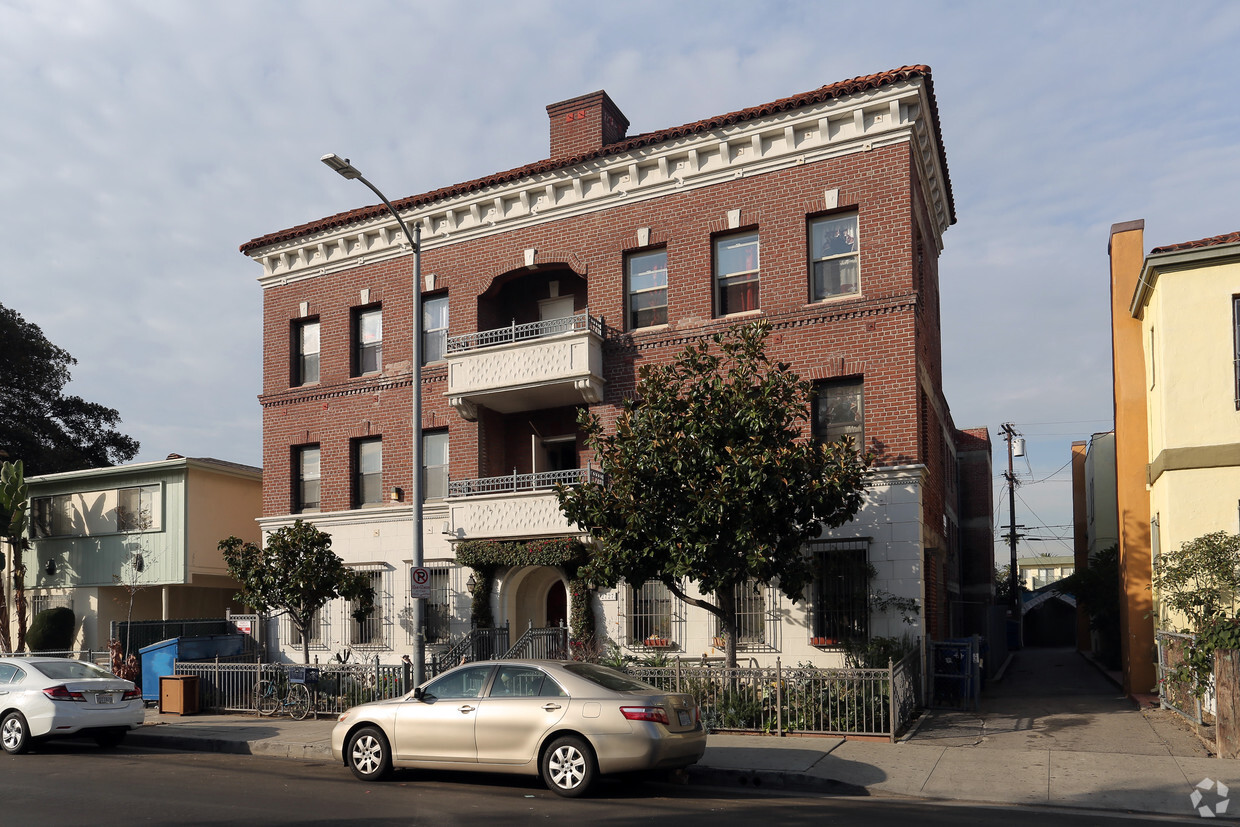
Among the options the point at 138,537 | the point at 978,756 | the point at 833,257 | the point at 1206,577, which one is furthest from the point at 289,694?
the point at 1206,577

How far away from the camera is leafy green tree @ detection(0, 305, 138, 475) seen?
42062 mm

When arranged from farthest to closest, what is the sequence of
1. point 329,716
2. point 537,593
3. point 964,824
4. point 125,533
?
point 125,533, point 537,593, point 329,716, point 964,824

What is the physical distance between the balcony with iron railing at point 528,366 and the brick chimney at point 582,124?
13.0ft

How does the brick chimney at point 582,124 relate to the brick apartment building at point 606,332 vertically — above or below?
above

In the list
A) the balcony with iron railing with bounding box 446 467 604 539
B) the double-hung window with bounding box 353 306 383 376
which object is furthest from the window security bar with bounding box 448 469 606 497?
the double-hung window with bounding box 353 306 383 376

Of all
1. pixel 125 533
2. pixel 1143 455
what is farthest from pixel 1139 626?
pixel 125 533

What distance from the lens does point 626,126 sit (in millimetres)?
24156

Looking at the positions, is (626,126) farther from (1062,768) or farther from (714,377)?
(1062,768)

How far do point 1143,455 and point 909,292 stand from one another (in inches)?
242

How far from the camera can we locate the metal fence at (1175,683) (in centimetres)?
1424

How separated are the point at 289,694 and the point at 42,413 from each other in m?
31.8

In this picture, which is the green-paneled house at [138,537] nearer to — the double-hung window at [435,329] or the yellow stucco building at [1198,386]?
the double-hung window at [435,329]

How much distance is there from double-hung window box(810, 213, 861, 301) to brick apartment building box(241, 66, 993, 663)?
42mm

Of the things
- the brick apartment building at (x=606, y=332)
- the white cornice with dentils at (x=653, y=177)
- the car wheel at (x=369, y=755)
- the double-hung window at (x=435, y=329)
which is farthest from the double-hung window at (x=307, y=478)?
the car wheel at (x=369, y=755)
